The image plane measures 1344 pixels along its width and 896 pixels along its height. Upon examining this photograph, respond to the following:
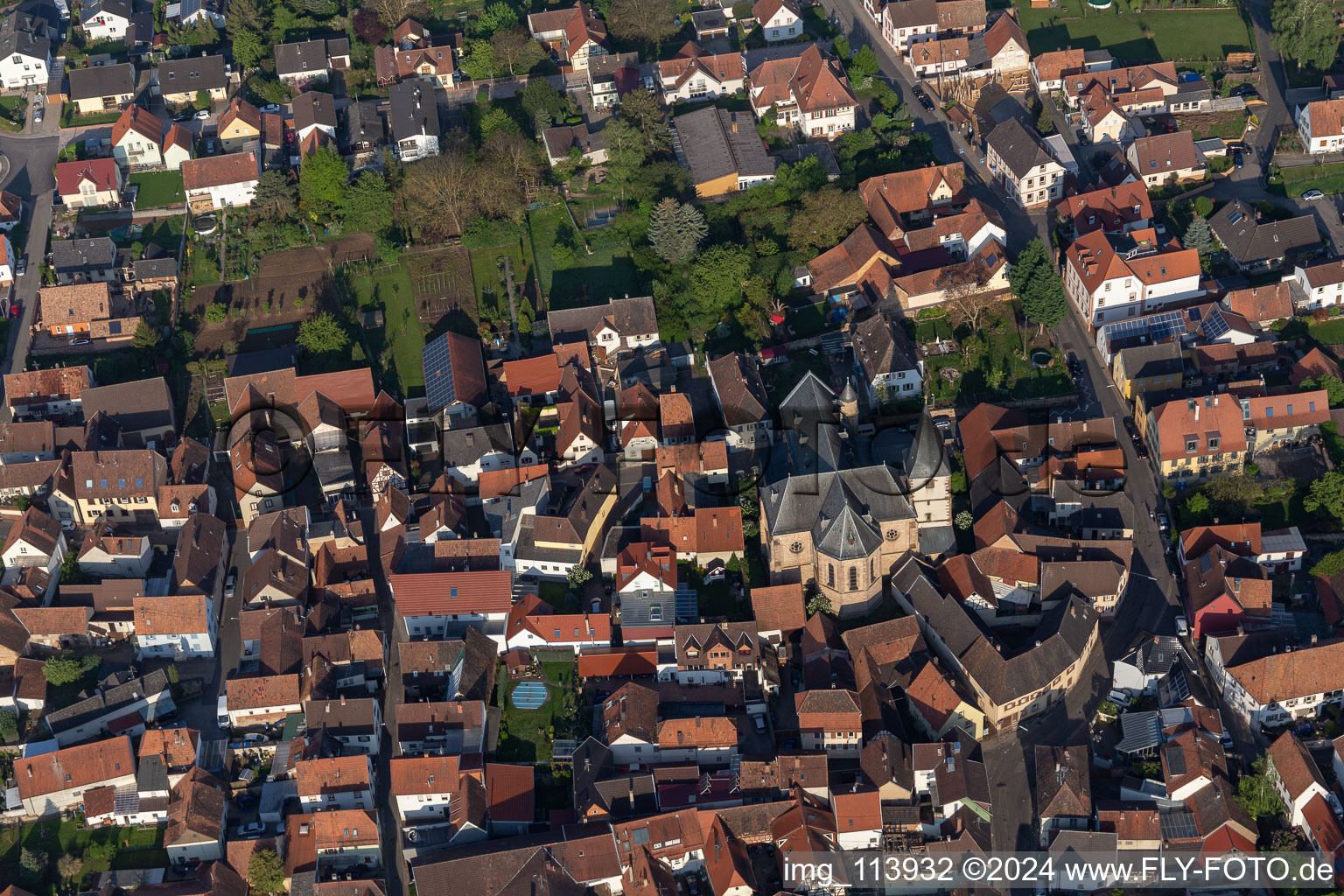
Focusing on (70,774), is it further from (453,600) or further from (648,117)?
(648,117)

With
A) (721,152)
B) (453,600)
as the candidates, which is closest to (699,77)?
(721,152)

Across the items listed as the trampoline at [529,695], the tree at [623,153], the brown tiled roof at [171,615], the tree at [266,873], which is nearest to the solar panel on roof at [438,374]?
the brown tiled roof at [171,615]

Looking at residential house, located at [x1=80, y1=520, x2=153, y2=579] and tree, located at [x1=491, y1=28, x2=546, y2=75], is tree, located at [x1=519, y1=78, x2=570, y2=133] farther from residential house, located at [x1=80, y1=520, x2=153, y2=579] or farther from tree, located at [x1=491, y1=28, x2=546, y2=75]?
residential house, located at [x1=80, y1=520, x2=153, y2=579]

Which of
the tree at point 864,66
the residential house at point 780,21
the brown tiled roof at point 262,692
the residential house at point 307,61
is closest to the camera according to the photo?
the brown tiled roof at point 262,692

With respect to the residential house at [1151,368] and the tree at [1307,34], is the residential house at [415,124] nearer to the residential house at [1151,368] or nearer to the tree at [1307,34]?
the residential house at [1151,368]

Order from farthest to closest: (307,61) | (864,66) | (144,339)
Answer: (307,61) → (864,66) → (144,339)

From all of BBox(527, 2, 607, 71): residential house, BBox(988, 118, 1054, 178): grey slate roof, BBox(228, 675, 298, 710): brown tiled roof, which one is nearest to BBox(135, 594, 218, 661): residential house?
BBox(228, 675, 298, 710): brown tiled roof
